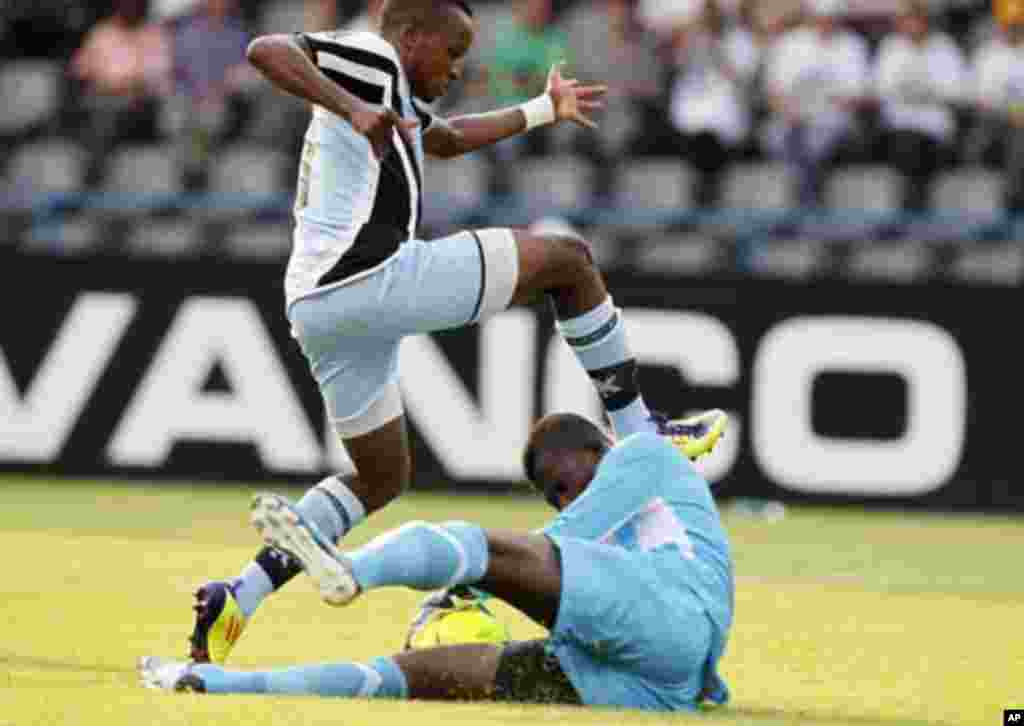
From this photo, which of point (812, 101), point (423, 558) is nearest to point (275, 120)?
point (812, 101)

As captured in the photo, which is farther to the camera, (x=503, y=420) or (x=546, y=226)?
(x=546, y=226)

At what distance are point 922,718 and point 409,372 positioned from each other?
8212 millimetres

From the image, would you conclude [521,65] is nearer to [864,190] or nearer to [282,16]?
[282,16]

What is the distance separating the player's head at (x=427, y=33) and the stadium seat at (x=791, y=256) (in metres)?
9.12

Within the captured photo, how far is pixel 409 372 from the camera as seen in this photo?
50.3 ft

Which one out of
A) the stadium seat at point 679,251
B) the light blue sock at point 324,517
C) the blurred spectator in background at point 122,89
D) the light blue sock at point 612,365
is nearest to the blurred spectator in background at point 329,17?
the blurred spectator in background at point 122,89

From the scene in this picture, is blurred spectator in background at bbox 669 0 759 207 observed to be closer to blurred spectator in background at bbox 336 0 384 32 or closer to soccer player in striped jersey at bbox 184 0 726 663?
blurred spectator in background at bbox 336 0 384 32

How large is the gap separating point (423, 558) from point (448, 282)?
1574mm

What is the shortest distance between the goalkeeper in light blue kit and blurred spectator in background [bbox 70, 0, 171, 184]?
1166 cm

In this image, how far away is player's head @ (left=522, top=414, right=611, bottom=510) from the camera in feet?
23.7

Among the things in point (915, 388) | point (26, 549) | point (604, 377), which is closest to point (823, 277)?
point (915, 388)

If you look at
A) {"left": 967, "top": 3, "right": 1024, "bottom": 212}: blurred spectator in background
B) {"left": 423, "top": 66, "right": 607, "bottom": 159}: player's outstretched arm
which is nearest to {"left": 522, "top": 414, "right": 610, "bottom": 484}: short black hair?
{"left": 423, "top": 66, "right": 607, "bottom": 159}: player's outstretched arm

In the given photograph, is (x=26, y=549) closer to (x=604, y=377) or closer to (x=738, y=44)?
(x=604, y=377)

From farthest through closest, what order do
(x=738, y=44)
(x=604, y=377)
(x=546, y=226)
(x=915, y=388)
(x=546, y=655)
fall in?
(x=738, y=44), (x=546, y=226), (x=915, y=388), (x=604, y=377), (x=546, y=655)
